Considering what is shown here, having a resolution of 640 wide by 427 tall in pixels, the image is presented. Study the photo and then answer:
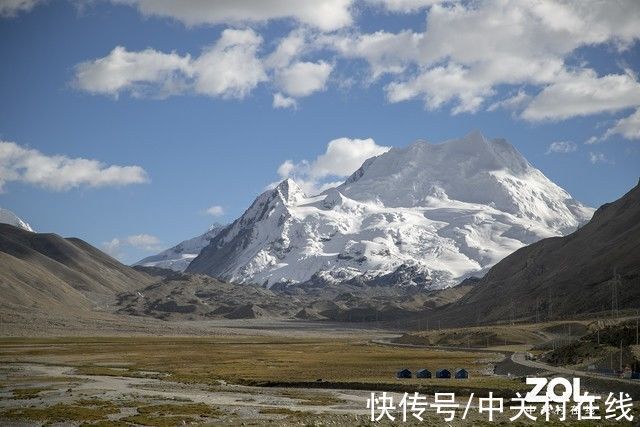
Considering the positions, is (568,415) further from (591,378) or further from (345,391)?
(345,391)

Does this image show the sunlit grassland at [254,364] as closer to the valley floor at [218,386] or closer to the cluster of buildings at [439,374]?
the valley floor at [218,386]

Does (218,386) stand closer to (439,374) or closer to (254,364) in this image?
(439,374)

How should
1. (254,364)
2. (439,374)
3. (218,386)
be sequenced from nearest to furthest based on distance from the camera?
(218,386)
(439,374)
(254,364)

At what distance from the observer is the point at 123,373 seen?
348 ft

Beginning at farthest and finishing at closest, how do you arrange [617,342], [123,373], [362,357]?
[362,357] → [123,373] → [617,342]

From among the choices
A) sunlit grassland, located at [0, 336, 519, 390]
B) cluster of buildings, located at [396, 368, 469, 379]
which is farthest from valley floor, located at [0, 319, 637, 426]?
cluster of buildings, located at [396, 368, 469, 379]

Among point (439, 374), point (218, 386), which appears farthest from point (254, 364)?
point (439, 374)

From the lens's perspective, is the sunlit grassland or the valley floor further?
the sunlit grassland

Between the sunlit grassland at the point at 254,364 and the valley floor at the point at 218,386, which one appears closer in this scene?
the valley floor at the point at 218,386

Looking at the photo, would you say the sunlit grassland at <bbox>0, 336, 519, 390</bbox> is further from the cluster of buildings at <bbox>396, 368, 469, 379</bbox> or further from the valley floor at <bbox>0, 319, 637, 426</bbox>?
the cluster of buildings at <bbox>396, 368, 469, 379</bbox>

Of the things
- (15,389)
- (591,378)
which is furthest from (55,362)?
(591,378)

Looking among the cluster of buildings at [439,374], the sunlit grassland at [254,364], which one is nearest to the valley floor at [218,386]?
the sunlit grassland at [254,364]

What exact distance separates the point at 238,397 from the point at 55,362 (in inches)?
2101

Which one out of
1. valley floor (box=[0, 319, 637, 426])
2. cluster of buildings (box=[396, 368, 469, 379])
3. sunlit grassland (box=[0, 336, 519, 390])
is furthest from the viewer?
cluster of buildings (box=[396, 368, 469, 379])
